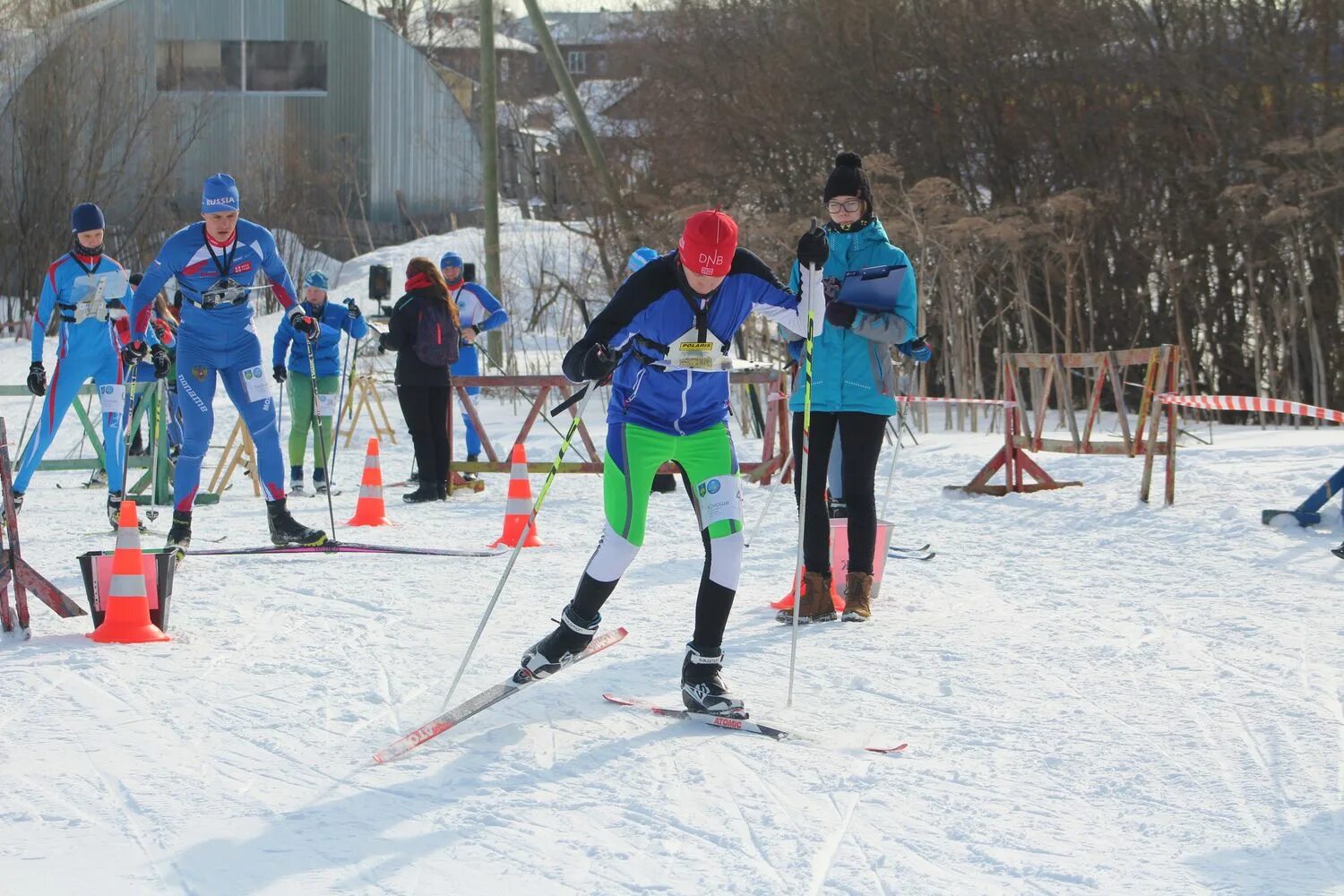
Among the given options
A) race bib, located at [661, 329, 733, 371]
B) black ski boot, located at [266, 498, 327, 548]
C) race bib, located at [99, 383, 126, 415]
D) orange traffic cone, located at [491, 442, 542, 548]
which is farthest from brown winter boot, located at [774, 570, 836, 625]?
race bib, located at [99, 383, 126, 415]

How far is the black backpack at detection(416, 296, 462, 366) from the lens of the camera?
11.5 metres

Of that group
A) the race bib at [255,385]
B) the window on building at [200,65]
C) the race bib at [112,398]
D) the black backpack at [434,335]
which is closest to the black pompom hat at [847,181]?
the race bib at [255,385]

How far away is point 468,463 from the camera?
12.1 metres

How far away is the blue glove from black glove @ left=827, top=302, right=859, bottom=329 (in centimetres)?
26

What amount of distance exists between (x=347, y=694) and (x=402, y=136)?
32868mm

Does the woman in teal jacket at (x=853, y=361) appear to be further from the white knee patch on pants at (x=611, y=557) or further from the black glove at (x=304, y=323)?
the black glove at (x=304, y=323)

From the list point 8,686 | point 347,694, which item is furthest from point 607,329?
point 8,686

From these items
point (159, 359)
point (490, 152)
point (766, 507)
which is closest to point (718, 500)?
point (766, 507)

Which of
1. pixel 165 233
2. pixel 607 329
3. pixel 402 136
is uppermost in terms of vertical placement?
pixel 402 136

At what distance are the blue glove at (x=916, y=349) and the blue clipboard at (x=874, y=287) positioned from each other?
16 cm

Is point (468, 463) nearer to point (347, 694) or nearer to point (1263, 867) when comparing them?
point (347, 694)

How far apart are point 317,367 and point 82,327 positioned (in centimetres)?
281

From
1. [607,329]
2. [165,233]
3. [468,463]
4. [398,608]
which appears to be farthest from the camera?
[165,233]

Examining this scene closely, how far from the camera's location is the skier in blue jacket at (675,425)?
4.69 meters
